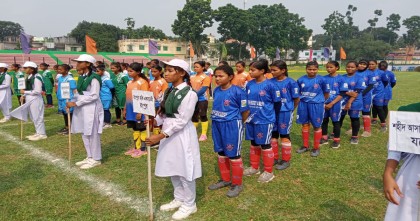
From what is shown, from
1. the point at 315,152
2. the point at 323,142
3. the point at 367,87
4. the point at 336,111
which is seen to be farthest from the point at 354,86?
the point at 315,152

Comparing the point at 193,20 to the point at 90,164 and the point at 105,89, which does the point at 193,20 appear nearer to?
the point at 105,89

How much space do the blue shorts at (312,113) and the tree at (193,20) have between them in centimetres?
5739

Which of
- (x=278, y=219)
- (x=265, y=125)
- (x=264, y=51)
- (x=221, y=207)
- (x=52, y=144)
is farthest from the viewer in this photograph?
(x=264, y=51)

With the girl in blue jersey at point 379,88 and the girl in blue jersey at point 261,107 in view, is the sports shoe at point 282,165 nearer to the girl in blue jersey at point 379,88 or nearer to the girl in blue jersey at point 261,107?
the girl in blue jersey at point 261,107

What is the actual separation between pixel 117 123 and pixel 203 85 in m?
4.00

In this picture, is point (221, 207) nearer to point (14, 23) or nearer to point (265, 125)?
point (265, 125)

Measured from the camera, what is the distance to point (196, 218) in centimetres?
397

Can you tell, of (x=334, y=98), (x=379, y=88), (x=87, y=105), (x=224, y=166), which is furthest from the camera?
(x=379, y=88)

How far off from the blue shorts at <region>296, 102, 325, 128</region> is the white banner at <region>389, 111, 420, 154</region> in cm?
406

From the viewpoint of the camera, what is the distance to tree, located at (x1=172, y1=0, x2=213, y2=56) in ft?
201

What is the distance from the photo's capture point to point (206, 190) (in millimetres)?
4898

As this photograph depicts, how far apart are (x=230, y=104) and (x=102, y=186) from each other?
2630mm

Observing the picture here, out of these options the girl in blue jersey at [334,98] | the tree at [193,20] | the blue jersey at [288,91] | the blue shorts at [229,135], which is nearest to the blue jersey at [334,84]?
the girl in blue jersey at [334,98]

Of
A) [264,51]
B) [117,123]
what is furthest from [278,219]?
[264,51]
